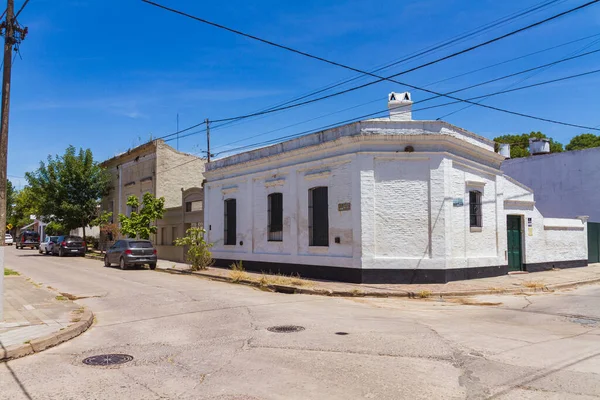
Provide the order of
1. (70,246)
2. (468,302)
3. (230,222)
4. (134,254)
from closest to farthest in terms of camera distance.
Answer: (468,302), (230,222), (134,254), (70,246)

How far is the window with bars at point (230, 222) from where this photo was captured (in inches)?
886

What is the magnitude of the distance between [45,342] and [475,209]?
590 inches

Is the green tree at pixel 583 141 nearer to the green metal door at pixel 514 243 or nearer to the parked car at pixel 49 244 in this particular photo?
the green metal door at pixel 514 243

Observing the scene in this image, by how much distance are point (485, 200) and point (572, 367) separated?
12612 mm

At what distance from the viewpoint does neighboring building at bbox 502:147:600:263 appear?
85.5 ft

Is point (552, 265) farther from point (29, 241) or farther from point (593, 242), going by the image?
point (29, 241)

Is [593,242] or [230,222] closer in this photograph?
[230,222]

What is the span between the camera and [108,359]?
6.72m

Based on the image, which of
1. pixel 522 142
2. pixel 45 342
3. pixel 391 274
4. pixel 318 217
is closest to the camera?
pixel 45 342

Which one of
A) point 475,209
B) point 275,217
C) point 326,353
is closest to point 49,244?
point 275,217

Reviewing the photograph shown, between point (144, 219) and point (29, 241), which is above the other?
point (144, 219)

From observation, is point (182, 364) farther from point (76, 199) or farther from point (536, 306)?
point (76, 199)

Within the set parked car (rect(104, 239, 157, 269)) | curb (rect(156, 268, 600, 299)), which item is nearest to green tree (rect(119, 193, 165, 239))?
parked car (rect(104, 239, 157, 269))

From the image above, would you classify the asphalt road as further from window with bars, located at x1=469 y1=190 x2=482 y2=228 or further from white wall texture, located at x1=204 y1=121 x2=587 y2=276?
window with bars, located at x1=469 y1=190 x2=482 y2=228
